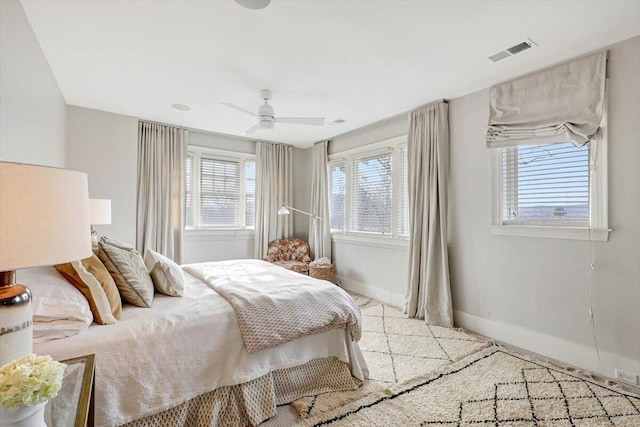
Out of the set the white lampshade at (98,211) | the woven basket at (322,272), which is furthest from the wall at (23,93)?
the woven basket at (322,272)

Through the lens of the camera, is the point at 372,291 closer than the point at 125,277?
No

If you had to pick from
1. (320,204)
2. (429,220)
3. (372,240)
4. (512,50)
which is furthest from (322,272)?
(512,50)

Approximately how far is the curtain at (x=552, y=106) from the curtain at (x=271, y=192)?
3.46 metres

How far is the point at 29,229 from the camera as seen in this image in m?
0.78

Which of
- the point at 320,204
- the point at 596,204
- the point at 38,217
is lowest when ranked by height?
the point at 38,217

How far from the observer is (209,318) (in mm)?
1790

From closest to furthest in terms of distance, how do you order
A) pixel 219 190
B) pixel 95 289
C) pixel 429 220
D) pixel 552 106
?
pixel 95 289 → pixel 552 106 → pixel 429 220 → pixel 219 190

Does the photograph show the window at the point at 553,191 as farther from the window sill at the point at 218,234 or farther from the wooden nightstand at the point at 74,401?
the window sill at the point at 218,234

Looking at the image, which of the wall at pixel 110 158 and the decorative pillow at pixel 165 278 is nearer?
the decorative pillow at pixel 165 278

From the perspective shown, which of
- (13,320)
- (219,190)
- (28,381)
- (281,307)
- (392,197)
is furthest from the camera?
(219,190)

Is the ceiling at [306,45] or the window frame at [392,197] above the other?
the ceiling at [306,45]

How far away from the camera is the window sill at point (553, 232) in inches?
95.7

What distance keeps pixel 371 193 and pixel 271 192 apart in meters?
1.85

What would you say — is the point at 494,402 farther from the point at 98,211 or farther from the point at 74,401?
the point at 98,211
